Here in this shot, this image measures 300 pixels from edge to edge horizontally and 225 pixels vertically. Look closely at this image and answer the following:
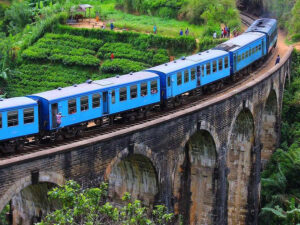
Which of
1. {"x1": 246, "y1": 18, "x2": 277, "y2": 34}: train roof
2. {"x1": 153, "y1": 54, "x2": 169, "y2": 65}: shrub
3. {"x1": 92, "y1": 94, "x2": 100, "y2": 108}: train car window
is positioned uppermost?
{"x1": 92, "y1": 94, "x2": 100, "y2": 108}: train car window

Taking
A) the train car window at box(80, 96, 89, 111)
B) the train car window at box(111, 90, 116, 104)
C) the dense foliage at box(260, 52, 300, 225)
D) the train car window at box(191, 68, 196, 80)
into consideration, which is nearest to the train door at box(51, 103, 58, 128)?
the train car window at box(80, 96, 89, 111)

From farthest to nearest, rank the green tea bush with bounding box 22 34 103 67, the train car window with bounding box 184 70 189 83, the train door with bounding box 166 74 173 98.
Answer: the green tea bush with bounding box 22 34 103 67 → the train car window with bounding box 184 70 189 83 → the train door with bounding box 166 74 173 98

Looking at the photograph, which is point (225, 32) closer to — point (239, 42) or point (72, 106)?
point (239, 42)

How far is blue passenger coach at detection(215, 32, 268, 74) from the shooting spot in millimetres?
34938

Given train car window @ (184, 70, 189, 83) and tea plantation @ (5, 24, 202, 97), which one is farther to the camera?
tea plantation @ (5, 24, 202, 97)

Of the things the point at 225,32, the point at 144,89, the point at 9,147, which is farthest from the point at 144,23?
the point at 9,147

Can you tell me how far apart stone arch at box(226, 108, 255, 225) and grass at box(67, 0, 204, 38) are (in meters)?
22.8

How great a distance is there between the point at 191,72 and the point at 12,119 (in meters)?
12.2

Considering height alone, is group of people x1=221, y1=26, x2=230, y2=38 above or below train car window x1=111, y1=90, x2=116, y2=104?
below

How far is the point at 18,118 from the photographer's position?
2053cm

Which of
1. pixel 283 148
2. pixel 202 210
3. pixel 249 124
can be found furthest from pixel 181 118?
pixel 283 148

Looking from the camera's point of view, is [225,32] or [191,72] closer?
[191,72]

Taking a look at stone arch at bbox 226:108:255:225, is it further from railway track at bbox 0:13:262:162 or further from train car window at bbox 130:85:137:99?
train car window at bbox 130:85:137:99

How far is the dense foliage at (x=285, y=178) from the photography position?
104 feet
